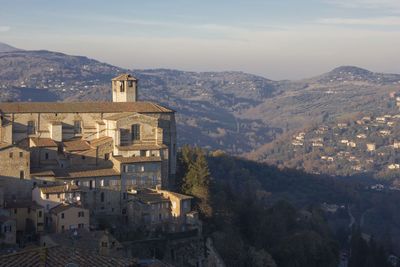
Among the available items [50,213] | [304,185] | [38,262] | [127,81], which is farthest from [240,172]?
[38,262]

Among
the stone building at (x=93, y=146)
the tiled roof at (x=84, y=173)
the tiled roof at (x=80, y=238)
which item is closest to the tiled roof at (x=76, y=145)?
the stone building at (x=93, y=146)

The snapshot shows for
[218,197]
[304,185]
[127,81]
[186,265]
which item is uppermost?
[127,81]

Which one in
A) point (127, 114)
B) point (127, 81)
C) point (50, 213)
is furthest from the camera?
point (127, 81)

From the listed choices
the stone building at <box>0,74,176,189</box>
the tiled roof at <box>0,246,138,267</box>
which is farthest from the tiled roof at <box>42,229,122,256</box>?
the tiled roof at <box>0,246,138,267</box>

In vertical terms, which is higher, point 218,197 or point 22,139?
point 22,139

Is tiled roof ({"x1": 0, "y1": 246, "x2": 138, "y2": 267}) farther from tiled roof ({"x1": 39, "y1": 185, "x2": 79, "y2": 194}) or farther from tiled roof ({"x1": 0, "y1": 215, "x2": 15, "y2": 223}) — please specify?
tiled roof ({"x1": 39, "y1": 185, "x2": 79, "y2": 194})

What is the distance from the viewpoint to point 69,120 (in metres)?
53.7

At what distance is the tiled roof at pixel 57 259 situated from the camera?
16797 mm

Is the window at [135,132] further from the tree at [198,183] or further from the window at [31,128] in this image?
the window at [31,128]

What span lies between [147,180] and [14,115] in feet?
33.8

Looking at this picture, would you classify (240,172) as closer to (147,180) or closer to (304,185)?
(304,185)

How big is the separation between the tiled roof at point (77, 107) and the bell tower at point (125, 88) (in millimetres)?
2986

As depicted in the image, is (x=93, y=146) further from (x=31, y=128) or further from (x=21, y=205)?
(x=21, y=205)

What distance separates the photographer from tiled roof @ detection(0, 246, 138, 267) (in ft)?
55.1
